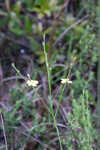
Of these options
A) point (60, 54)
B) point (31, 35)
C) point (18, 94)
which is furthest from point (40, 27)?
point (18, 94)

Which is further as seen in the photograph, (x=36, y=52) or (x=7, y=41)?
(x=7, y=41)

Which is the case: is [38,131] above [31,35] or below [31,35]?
below

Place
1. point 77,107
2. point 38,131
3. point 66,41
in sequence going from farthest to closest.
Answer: point 66,41
point 38,131
point 77,107

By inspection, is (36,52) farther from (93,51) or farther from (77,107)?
(77,107)

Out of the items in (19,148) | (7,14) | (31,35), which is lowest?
(19,148)

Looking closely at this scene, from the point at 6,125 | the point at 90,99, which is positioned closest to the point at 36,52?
the point at 90,99

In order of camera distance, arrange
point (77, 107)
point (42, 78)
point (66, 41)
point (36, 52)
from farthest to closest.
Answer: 1. point (66, 41)
2. point (36, 52)
3. point (42, 78)
4. point (77, 107)

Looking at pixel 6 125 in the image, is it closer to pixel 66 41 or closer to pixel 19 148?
pixel 19 148

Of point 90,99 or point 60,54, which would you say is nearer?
point 90,99

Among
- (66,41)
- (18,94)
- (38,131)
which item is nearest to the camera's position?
(38,131)

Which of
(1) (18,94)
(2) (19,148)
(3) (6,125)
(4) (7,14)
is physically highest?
(4) (7,14)
